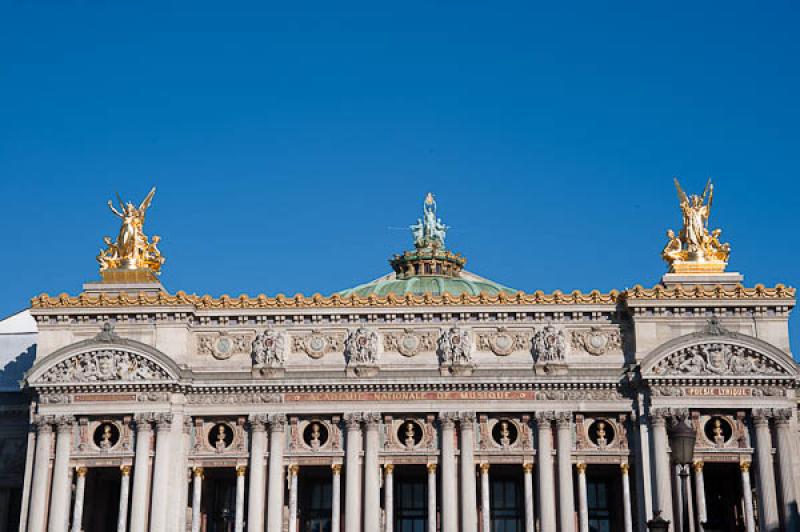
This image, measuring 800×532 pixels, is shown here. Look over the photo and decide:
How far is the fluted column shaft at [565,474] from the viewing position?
45.0 m

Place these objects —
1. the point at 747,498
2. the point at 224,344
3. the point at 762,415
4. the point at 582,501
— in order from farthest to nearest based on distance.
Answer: the point at 224,344, the point at 582,501, the point at 762,415, the point at 747,498

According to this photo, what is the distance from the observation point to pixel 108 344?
47.2 meters

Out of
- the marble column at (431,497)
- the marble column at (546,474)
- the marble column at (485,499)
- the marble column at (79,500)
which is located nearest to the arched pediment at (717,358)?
the marble column at (546,474)

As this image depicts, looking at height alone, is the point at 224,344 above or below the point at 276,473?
above

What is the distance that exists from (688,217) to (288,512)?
21271 mm

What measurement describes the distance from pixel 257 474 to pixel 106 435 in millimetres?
6464

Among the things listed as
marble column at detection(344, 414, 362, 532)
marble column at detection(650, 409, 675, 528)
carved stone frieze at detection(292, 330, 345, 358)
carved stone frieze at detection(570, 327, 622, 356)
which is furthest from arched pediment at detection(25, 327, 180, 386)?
marble column at detection(650, 409, 675, 528)

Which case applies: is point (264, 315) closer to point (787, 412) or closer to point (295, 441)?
point (295, 441)

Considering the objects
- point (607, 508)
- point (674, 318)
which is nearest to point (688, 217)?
point (674, 318)

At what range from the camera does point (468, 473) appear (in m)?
45.8

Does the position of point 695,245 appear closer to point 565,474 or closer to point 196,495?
point 565,474

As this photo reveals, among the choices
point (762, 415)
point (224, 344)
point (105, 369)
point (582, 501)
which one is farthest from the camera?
point (224, 344)

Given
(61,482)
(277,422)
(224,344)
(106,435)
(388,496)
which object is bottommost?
(388,496)

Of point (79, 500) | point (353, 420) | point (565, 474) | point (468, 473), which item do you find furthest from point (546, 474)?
point (79, 500)
